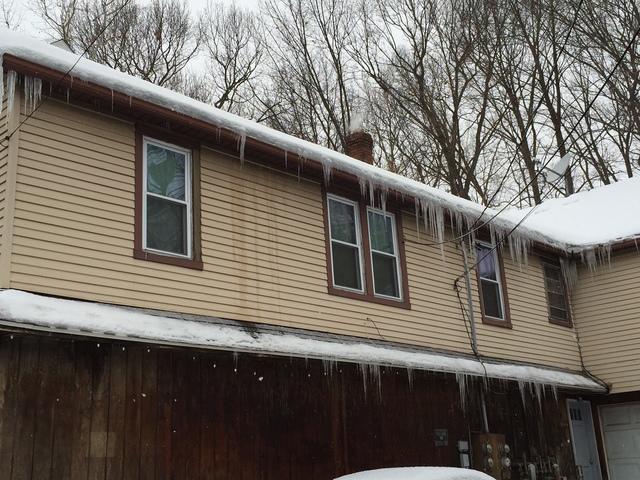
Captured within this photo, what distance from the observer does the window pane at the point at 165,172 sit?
9.02 metres

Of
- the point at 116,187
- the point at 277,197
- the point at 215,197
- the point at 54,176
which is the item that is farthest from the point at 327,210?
the point at 54,176

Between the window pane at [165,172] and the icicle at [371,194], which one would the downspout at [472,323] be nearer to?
the icicle at [371,194]

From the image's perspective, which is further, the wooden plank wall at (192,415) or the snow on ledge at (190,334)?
the wooden plank wall at (192,415)

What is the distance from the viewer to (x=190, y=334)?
806 cm

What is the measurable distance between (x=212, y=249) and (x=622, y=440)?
34.4ft

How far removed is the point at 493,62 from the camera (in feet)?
88.3

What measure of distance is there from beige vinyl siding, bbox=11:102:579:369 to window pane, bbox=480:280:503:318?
47 centimetres

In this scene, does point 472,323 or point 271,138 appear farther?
point 472,323

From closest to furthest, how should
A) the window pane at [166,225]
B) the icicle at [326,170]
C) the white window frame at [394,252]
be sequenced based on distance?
the window pane at [166,225]
the icicle at [326,170]
the white window frame at [394,252]

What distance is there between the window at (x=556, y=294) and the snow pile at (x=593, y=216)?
0.72 metres

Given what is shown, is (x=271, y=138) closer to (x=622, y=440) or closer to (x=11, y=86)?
(x=11, y=86)

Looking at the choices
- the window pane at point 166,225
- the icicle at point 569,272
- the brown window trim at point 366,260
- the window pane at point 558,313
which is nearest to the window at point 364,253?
the brown window trim at point 366,260

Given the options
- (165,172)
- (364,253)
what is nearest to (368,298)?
(364,253)

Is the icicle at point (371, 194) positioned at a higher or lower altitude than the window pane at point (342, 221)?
higher
